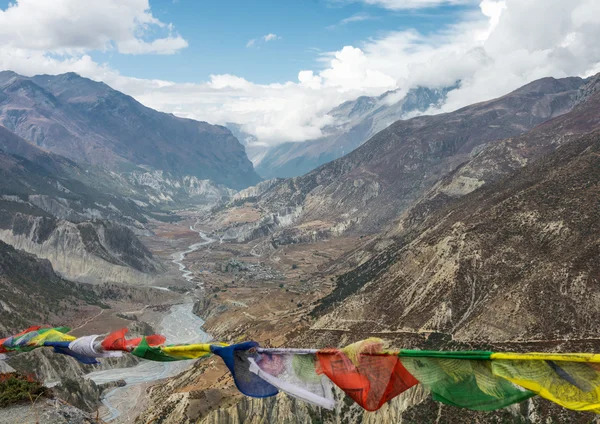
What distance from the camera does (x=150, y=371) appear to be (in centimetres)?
8600

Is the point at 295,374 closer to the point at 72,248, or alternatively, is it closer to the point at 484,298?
the point at 484,298

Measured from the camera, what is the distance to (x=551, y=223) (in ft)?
192

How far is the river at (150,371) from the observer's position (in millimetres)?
67438

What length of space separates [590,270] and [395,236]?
283 ft

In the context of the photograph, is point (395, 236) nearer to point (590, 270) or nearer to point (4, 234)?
point (590, 270)

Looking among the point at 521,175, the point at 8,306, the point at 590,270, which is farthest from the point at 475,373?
the point at 8,306

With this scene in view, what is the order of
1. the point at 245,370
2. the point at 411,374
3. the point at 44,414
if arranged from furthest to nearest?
the point at 44,414 < the point at 245,370 < the point at 411,374

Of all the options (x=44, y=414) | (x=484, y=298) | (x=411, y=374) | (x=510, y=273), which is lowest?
(x=484, y=298)

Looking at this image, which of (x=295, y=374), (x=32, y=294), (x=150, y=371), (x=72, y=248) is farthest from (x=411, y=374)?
(x=72, y=248)

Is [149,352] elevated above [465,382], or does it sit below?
above

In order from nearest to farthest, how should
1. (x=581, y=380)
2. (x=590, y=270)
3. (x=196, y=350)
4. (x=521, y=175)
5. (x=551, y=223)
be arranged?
(x=581, y=380)
(x=196, y=350)
(x=590, y=270)
(x=551, y=223)
(x=521, y=175)

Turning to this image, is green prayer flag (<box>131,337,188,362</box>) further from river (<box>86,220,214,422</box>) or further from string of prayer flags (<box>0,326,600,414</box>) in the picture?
river (<box>86,220,214,422</box>)

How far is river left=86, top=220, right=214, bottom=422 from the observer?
67438 mm

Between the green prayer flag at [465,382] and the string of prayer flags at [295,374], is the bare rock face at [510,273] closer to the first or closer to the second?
the green prayer flag at [465,382]
